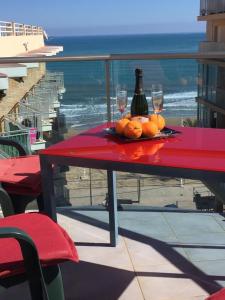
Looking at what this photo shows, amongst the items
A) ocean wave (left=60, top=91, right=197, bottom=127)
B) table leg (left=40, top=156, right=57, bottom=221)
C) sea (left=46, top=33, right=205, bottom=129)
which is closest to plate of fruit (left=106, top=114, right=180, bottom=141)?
table leg (left=40, top=156, right=57, bottom=221)

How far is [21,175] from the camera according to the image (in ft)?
7.67

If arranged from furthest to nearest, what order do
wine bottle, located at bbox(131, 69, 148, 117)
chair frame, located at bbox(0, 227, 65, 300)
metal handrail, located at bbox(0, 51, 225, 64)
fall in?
metal handrail, located at bbox(0, 51, 225, 64)
wine bottle, located at bbox(131, 69, 148, 117)
chair frame, located at bbox(0, 227, 65, 300)

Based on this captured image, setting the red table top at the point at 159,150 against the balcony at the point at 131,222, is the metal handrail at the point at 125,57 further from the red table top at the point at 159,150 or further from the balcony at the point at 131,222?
the red table top at the point at 159,150

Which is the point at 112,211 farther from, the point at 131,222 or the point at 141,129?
the point at 141,129

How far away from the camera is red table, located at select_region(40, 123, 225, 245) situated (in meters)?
1.65

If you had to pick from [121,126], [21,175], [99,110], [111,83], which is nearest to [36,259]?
[121,126]

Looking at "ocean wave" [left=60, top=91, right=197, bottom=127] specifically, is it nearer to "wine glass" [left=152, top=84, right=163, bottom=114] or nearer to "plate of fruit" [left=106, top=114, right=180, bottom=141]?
"wine glass" [left=152, top=84, right=163, bottom=114]

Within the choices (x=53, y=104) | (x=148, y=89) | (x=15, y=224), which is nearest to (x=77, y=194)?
(x=53, y=104)

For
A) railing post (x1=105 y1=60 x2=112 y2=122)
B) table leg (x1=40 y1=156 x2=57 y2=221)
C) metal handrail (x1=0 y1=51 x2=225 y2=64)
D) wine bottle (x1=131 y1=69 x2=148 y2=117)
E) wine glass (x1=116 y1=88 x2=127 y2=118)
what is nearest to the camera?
table leg (x1=40 y1=156 x2=57 y2=221)

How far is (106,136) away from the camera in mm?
2162

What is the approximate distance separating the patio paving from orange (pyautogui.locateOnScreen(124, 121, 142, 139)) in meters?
0.76

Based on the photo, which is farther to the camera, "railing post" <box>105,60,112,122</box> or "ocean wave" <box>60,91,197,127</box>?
"railing post" <box>105,60,112,122</box>

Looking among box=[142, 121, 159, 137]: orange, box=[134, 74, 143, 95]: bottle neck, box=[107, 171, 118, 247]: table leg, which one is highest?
box=[134, 74, 143, 95]: bottle neck

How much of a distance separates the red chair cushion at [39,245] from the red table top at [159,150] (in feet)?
0.96
